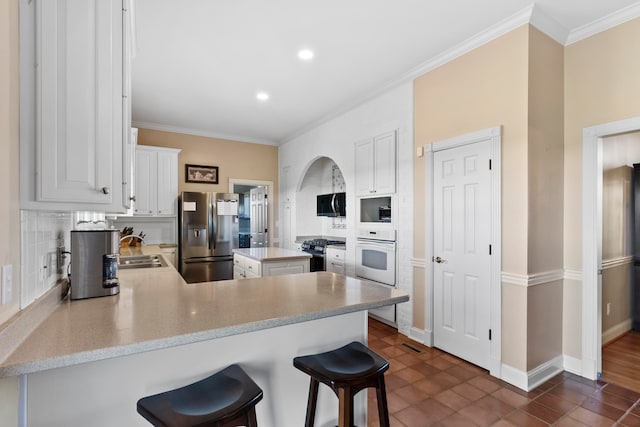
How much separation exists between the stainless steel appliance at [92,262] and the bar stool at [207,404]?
704 mm

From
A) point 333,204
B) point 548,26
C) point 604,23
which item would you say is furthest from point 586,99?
point 333,204

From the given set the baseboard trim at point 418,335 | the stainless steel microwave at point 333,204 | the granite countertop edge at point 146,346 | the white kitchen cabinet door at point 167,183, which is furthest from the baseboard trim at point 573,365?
the white kitchen cabinet door at point 167,183

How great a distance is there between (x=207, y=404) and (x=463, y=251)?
2.49 meters

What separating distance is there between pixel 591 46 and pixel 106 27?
11.2 ft

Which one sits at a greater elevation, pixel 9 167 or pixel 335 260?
pixel 9 167

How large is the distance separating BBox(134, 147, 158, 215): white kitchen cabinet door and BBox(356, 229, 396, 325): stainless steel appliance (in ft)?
11.1

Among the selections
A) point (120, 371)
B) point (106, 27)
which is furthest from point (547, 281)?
point (106, 27)

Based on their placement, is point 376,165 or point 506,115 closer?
point 506,115

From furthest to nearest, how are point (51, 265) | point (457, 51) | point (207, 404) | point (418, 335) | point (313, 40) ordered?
point (418, 335), point (457, 51), point (313, 40), point (51, 265), point (207, 404)

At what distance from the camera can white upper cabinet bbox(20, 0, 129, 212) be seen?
3.74 feet

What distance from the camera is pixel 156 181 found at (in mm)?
5145

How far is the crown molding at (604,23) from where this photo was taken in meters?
2.35

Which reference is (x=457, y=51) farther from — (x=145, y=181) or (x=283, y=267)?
(x=145, y=181)

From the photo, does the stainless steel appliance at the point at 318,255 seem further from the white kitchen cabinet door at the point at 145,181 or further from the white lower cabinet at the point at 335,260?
the white kitchen cabinet door at the point at 145,181
